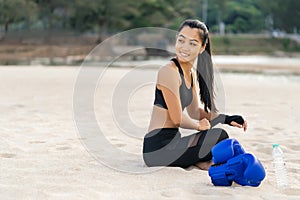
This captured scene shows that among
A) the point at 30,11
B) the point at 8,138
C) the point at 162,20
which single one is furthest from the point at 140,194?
the point at 162,20

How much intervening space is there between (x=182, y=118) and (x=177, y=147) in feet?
0.62

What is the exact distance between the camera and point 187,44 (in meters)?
3.09

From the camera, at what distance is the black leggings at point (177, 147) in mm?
3059

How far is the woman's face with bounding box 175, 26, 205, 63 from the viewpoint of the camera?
10.1 ft

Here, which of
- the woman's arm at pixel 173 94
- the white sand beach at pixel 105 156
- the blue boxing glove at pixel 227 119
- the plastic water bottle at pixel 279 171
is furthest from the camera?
the blue boxing glove at pixel 227 119

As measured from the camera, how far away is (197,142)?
10.0ft

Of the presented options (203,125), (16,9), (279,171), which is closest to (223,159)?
(203,125)

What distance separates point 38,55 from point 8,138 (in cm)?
2585

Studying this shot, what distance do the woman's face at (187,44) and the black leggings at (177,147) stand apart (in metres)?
0.48

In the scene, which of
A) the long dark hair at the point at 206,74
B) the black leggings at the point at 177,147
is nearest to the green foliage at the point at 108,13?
the long dark hair at the point at 206,74

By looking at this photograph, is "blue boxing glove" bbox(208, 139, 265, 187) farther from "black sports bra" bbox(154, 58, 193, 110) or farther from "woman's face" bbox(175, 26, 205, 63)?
"woman's face" bbox(175, 26, 205, 63)

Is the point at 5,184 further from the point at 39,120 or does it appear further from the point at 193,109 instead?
the point at 39,120

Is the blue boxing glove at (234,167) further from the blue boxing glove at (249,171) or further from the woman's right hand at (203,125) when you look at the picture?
the woman's right hand at (203,125)

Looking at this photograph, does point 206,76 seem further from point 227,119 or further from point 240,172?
point 240,172
